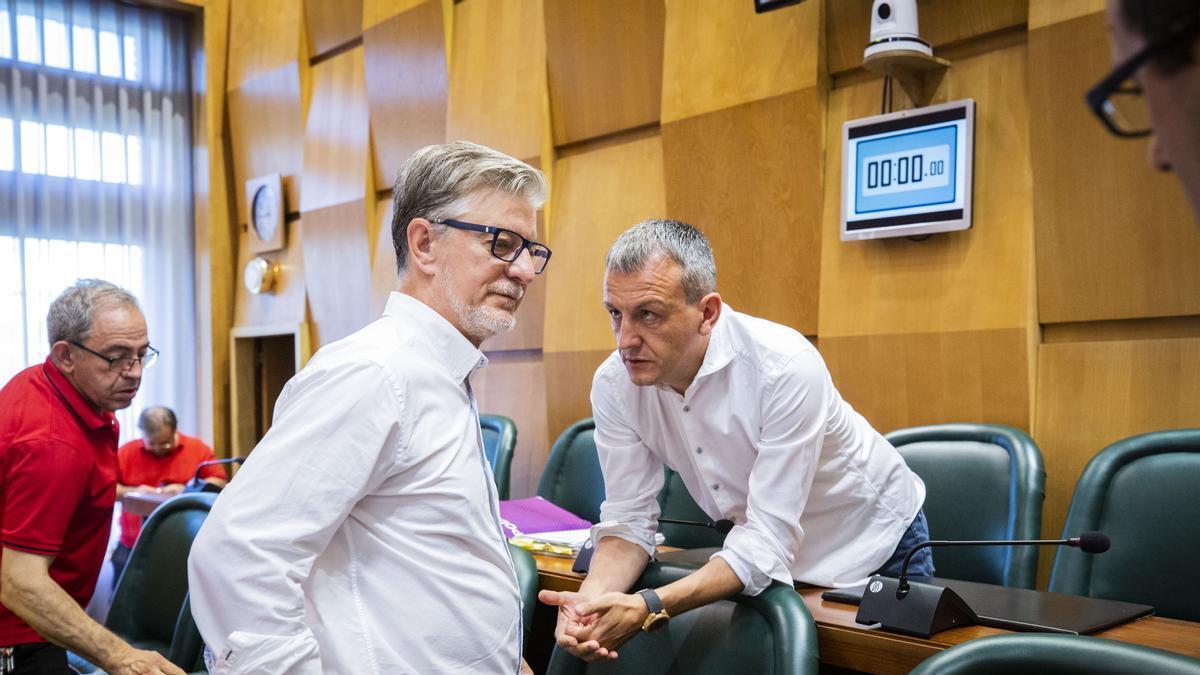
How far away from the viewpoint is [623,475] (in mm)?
2191

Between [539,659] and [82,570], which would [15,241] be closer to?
[82,570]

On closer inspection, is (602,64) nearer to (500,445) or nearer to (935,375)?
(500,445)

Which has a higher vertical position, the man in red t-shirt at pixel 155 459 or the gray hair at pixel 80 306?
the gray hair at pixel 80 306

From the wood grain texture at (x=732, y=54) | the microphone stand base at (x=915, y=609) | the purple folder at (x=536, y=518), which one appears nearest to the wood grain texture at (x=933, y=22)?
the wood grain texture at (x=732, y=54)

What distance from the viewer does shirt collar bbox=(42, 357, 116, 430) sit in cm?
219

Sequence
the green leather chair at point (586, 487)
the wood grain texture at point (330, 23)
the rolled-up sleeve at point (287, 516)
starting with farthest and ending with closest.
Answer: the wood grain texture at point (330, 23) < the green leather chair at point (586, 487) < the rolled-up sleeve at point (287, 516)

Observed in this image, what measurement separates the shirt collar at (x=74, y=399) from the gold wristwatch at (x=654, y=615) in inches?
51.4

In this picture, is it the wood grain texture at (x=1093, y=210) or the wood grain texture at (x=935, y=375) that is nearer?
the wood grain texture at (x=1093, y=210)

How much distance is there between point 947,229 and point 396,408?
6.39ft

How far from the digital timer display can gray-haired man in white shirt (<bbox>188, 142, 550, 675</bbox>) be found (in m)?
1.59

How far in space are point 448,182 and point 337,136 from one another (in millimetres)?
4227

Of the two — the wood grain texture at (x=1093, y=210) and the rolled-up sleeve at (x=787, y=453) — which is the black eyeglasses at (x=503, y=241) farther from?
the wood grain texture at (x=1093, y=210)

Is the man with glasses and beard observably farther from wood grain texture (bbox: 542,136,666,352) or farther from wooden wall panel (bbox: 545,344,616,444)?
wooden wall panel (bbox: 545,344,616,444)

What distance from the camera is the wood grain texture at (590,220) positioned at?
3.85 m
